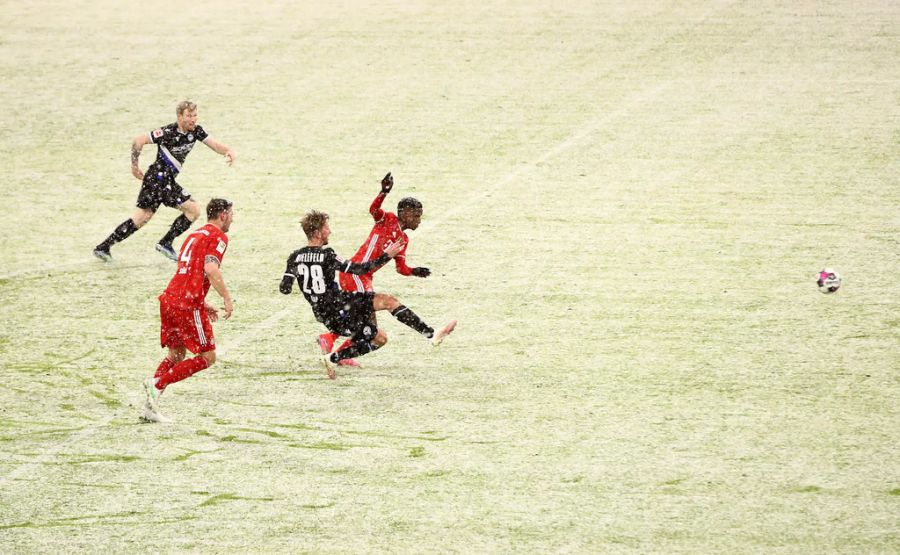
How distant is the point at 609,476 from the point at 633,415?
4.33ft

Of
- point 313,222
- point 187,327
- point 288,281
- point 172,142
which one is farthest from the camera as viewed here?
point 172,142

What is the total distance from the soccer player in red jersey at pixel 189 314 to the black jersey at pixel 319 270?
2.22ft

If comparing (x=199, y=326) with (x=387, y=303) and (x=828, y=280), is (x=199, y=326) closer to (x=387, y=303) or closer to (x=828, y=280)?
(x=387, y=303)

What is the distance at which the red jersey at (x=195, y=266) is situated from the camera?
10609 mm

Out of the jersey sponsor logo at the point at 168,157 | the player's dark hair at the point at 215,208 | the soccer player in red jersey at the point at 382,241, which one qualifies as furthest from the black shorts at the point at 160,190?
the player's dark hair at the point at 215,208

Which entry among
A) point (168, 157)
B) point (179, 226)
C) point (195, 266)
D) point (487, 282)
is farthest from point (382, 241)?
point (168, 157)

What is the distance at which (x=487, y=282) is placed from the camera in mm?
14383

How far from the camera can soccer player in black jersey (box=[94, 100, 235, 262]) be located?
15.3m

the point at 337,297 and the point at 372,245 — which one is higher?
the point at 372,245

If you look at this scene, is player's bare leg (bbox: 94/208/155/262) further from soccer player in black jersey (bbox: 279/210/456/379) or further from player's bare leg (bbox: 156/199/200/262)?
soccer player in black jersey (bbox: 279/210/456/379)

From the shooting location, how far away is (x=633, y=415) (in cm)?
1038

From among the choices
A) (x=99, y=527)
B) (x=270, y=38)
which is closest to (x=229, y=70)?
(x=270, y=38)

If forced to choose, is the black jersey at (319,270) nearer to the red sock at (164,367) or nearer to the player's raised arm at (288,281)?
the player's raised arm at (288,281)

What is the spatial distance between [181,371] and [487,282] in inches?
188
